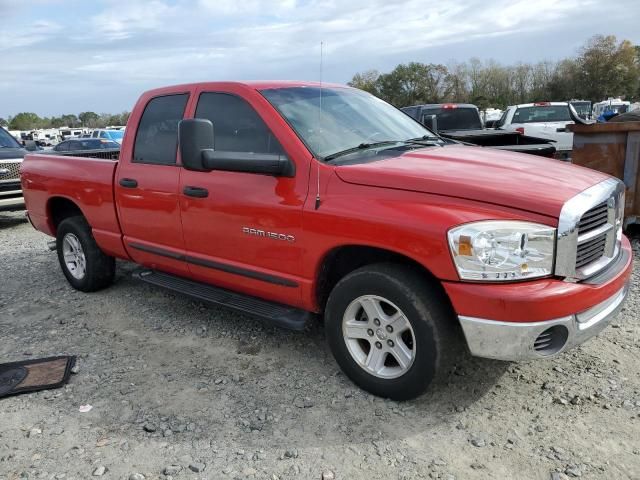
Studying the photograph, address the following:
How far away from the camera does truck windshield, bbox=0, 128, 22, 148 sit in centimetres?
1106

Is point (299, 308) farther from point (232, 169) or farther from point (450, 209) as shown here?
point (450, 209)

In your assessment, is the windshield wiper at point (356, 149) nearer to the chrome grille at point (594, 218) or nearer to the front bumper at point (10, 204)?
the chrome grille at point (594, 218)

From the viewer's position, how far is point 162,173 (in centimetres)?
429

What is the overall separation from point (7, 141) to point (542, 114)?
498 inches

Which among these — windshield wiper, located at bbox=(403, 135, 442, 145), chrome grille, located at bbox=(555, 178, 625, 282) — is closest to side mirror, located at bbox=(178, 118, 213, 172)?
windshield wiper, located at bbox=(403, 135, 442, 145)

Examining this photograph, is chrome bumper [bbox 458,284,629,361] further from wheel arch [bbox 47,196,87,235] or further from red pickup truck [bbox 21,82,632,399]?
wheel arch [bbox 47,196,87,235]

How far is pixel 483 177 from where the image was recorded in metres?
3.02

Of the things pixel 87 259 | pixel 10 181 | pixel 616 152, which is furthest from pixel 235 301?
pixel 10 181

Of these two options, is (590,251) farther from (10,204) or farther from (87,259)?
(10,204)

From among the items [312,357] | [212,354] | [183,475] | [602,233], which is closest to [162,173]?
[212,354]

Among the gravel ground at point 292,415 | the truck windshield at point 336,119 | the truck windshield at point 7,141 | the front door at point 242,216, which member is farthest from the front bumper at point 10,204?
the truck windshield at point 336,119

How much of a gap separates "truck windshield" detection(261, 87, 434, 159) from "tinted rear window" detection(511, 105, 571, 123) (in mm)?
11131

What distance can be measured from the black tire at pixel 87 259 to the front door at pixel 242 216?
1623mm

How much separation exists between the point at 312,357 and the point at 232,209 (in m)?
1.20
